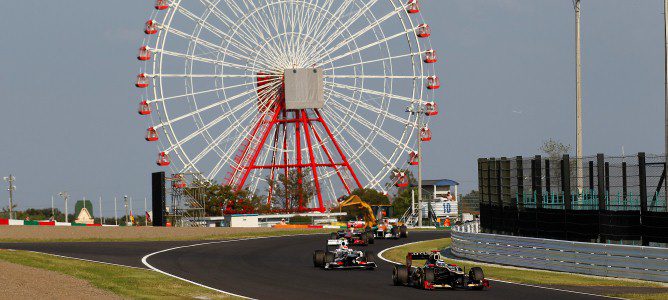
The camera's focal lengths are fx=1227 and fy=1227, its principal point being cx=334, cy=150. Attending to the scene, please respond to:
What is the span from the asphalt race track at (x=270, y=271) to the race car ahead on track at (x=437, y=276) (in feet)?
0.88

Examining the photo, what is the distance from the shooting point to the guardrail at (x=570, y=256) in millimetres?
28041

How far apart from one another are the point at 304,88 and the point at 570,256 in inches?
2256

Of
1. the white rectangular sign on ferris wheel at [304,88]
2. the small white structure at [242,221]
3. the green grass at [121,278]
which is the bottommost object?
the small white structure at [242,221]

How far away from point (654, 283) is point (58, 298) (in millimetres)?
13312

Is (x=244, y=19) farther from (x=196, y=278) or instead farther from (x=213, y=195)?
(x=196, y=278)

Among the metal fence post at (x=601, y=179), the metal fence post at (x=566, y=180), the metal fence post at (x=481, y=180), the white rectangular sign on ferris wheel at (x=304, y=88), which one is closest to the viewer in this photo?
the metal fence post at (x=601, y=179)

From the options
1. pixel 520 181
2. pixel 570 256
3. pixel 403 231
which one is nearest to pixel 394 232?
pixel 403 231

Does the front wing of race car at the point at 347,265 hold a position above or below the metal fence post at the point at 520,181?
below

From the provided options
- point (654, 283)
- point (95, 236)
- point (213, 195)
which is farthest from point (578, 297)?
point (213, 195)

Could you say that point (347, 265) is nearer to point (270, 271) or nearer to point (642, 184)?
point (270, 271)

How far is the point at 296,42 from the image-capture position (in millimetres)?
88312

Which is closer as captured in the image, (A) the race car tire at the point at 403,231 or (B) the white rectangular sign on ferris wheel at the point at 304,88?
(A) the race car tire at the point at 403,231

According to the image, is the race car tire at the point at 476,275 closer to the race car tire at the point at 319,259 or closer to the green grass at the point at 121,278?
the green grass at the point at 121,278

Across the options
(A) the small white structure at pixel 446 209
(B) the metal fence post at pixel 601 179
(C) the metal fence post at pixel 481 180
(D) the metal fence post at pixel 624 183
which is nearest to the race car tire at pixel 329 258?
(B) the metal fence post at pixel 601 179
